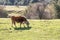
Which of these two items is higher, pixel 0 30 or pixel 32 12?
pixel 0 30

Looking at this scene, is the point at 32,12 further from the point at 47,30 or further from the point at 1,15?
the point at 47,30

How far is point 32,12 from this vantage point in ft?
149

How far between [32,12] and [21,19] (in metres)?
26.5

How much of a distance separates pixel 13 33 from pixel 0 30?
1.83 meters

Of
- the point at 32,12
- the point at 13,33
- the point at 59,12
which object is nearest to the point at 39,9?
the point at 32,12

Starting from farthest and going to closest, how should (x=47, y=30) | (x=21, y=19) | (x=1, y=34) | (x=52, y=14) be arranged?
(x=52, y=14) → (x=21, y=19) → (x=47, y=30) → (x=1, y=34)

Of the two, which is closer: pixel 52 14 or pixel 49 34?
pixel 49 34

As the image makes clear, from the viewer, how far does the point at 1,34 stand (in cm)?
1608

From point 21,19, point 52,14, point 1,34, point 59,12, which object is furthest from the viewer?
point 52,14

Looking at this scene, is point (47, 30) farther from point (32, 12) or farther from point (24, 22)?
point (32, 12)

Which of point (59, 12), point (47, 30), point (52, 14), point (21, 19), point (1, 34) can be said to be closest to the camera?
point (1, 34)

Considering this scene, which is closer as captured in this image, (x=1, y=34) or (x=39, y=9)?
(x=1, y=34)

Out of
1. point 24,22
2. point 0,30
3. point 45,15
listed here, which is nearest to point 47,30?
point 24,22

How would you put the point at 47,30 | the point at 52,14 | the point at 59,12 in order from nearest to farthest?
1. the point at 47,30
2. the point at 59,12
3. the point at 52,14
